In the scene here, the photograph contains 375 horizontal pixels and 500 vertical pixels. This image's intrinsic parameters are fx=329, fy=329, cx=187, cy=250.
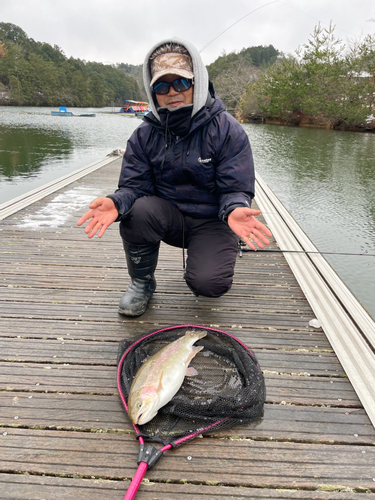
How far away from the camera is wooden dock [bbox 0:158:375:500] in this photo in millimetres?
1287

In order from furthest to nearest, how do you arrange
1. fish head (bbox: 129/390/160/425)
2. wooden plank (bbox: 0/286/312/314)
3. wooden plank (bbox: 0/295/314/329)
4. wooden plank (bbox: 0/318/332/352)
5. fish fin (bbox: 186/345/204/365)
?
wooden plank (bbox: 0/286/312/314) → wooden plank (bbox: 0/295/314/329) → wooden plank (bbox: 0/318/332/352) → fish fin (bbox: 186/345/204/365) → fish head (bbox: 129/390/160/425)

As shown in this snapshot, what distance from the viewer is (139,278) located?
2.44m

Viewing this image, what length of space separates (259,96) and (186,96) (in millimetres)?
40482

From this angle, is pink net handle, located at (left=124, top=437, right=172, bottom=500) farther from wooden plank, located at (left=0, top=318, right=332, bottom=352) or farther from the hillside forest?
the hillside forest

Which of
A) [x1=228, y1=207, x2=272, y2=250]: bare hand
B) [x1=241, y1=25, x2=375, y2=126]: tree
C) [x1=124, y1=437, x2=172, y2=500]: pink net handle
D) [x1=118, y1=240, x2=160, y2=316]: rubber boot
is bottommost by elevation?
[x1=124, y1=437, x2=172, y2=500]: pink net handle

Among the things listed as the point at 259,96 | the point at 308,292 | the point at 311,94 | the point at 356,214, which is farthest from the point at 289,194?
the point at 259,96

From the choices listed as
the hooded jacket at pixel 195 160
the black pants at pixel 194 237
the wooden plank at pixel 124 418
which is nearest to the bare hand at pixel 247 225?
the hooded jacket at pixel 195 160

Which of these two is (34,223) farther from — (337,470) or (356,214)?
(356,214)

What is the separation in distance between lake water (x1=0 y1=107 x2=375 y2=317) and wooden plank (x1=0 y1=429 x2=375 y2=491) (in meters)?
3.09

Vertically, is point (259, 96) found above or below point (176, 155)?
above

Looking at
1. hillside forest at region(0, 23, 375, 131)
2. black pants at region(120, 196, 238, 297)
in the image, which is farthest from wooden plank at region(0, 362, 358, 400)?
hillside forest at region(0, 23, 375, 131)

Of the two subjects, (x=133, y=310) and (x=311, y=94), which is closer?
(x=133, y=310)

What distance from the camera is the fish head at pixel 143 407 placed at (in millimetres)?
1443

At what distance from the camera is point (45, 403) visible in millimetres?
1613
